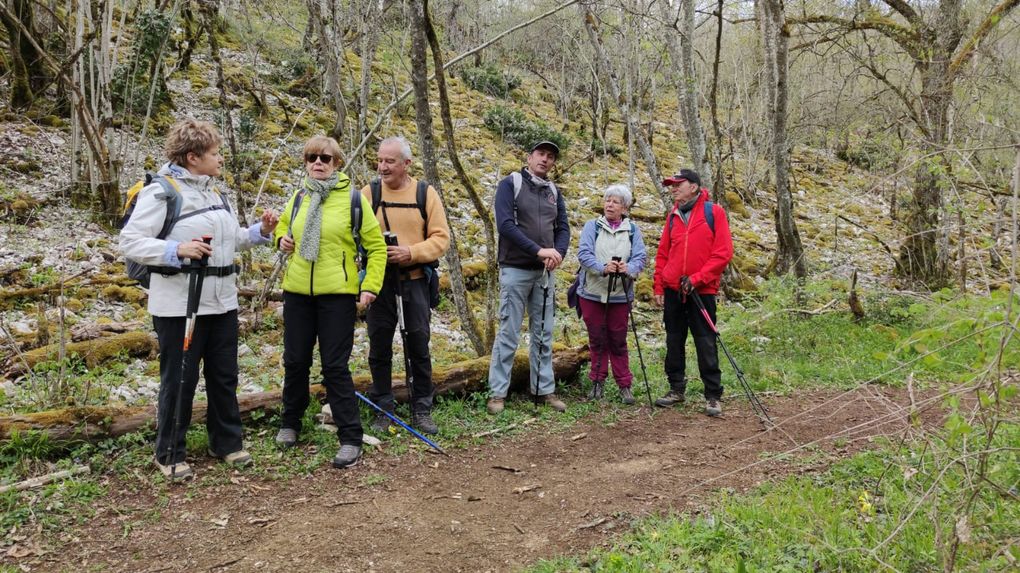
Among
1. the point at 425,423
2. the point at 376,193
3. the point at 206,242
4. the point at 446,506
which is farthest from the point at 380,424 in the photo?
the point at 206,242

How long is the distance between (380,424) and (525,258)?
1.95 meters

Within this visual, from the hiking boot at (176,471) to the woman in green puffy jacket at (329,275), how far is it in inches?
35.8

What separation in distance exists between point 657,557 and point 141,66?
1344 centimetres

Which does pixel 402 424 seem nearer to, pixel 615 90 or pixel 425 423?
pixel 425 423

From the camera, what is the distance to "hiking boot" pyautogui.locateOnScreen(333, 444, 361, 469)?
14.5ft

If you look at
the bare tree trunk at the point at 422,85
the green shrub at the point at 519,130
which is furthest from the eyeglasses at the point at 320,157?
the green shrub at the point at 519,130

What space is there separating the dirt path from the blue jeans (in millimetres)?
696

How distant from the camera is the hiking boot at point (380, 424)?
16.5 feet

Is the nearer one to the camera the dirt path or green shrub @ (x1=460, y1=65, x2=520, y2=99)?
the dirt path

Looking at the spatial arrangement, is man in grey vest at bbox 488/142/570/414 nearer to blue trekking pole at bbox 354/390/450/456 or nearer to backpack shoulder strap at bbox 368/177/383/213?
blue trekking pole at bbox 354/390/450/456

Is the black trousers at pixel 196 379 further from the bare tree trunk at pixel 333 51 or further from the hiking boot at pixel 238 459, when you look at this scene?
the bare tree trunk at pixel 333 51

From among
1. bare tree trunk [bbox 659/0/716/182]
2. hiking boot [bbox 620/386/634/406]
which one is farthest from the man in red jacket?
bare tree trunk [bbox 659/0/716/182]

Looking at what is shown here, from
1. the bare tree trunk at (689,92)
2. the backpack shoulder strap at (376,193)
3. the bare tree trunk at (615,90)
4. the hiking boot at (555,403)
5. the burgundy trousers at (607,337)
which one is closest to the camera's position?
the backpack shoulder strap at (376,193)

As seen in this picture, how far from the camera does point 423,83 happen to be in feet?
20.9
